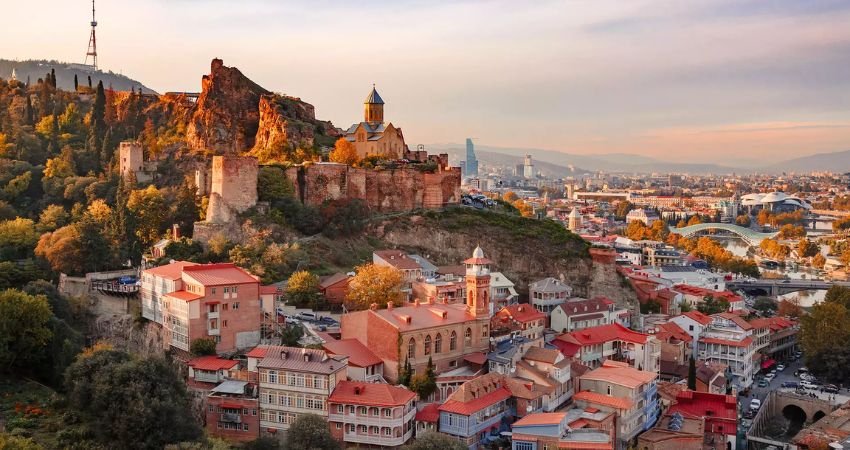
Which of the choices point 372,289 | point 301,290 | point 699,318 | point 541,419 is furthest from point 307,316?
point 699,318

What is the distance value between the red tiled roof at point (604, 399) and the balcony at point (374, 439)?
20.7 feet

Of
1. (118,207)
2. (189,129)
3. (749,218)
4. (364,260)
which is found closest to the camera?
(118,207)

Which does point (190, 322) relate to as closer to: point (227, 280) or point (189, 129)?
point (227, 280)

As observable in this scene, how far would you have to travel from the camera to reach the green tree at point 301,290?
29.5 m

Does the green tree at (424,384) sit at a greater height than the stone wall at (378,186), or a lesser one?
lesser

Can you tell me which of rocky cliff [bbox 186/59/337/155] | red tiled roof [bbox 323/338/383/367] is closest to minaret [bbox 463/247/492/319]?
red tiled roof [bbox 323/338/383/367]

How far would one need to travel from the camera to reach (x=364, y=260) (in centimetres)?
3609

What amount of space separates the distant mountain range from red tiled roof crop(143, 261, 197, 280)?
40.5m

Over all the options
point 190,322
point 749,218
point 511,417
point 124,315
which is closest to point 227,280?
point 190,322

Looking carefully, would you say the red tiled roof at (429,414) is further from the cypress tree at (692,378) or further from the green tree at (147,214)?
the green tree at (147,214)

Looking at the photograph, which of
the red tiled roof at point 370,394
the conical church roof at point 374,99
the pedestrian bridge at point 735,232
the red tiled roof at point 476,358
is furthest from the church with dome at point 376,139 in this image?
the pedestrian bridge at point 735,232

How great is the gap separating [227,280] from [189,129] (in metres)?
18.3

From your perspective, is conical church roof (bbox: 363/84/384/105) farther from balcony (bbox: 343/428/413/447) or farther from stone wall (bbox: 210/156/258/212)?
balcony (bbox: 343/428/413/447)

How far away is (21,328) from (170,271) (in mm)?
4954
